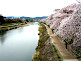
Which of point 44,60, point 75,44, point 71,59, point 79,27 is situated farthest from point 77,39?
point 44,60

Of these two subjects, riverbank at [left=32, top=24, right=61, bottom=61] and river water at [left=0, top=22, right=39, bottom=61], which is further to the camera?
river water at [left=0, top=22, right=39, bottom=61]

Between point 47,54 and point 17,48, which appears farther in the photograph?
point 17,48

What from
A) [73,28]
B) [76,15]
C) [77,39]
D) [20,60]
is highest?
[76,15]

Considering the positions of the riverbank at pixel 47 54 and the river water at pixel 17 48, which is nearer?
the riverbank at pixel 47 54

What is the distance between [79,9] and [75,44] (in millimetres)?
3422

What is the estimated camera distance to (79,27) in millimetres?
9078

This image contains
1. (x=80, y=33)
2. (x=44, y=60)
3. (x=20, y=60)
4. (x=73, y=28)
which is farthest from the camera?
(x=20, y=60)

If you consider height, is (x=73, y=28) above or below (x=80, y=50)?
above

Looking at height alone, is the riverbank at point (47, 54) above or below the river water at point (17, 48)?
above

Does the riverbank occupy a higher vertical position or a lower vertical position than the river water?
higher

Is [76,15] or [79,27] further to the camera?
[76,15]

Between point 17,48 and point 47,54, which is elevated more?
point 47,54

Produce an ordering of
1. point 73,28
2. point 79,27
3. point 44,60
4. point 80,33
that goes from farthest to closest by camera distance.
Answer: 1. point 44,60
2. point 73,28
3. point 79,27
4. point 80,33

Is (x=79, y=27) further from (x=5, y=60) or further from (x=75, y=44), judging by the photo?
(x=5, y=60)
